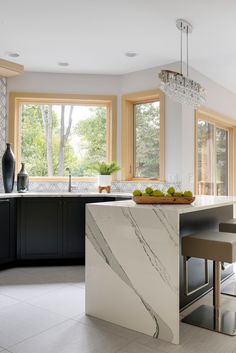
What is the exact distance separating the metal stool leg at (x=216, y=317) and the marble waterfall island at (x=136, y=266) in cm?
39

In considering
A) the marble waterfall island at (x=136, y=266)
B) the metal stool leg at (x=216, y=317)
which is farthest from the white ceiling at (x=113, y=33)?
the metal stool leg at (x=216, y=317)

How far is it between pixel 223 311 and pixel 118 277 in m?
1.00

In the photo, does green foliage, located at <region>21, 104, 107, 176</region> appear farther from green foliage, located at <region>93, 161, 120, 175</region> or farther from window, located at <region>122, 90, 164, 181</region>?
window, located at <region>122, 90, 164, 181</region>

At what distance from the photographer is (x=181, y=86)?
3.08m

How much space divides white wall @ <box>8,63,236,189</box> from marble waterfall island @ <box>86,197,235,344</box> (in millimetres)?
1866

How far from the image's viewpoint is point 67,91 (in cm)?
498

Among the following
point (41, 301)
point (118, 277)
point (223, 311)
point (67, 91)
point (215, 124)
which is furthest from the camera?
point (215, 124)

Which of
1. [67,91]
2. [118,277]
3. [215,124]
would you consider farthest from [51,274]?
[215,124]

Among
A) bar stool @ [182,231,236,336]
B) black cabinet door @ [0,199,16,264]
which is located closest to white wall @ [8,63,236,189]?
black cabinet door @ [0,199,16,264]

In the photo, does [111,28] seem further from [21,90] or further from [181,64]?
[21,90]

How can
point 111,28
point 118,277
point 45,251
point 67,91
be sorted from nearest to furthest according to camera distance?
1. point 118,277
2. point 111,28
3. point 45,251
4. point 67,91

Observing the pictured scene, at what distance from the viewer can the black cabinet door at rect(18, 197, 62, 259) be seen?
4227mm

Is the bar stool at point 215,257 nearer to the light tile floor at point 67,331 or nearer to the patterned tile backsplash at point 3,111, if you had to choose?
the light tile floor at point 67,331

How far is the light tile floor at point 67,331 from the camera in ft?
7.33
